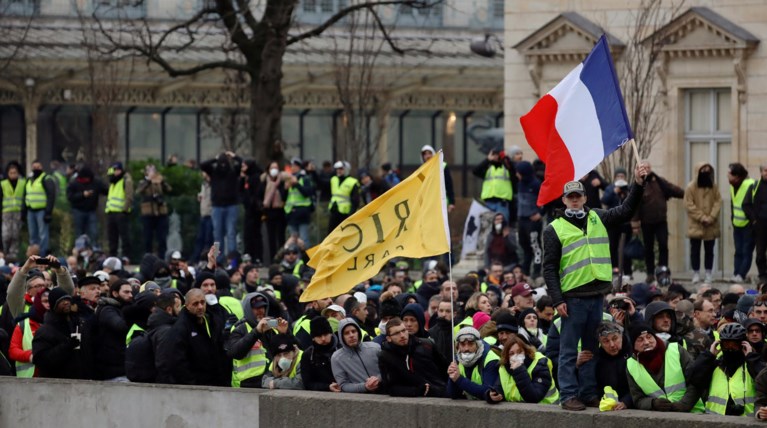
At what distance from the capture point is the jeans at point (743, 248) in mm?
26406

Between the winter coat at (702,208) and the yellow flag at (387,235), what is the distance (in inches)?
391

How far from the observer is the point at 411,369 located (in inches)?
637

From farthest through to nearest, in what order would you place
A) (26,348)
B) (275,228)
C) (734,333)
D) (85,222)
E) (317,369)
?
1. (85,222)
2. (275,228)
3. (26,348)
4. (317,369)
5. (734,333)

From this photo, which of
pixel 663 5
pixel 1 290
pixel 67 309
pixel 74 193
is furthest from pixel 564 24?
pixel 67 309

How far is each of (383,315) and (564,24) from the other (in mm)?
14791

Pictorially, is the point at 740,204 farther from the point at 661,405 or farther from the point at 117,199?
the point at 661,405

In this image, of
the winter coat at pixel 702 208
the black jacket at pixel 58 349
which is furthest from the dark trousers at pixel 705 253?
the black jacket at pixel 58 349

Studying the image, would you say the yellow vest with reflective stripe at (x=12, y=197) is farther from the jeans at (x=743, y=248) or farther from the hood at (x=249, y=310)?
the hood at (x=249, y=310)

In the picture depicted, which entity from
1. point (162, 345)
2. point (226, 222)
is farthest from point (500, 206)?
point (162, 345)

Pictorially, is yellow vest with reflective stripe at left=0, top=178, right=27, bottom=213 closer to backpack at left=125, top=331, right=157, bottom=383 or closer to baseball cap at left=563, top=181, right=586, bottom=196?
backpack at left=125, top=331, right=157, bottom=383

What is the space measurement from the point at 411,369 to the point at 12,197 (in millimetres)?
17710

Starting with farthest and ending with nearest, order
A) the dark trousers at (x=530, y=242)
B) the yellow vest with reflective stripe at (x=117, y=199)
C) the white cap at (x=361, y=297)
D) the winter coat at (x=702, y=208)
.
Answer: the yellow vest with reflective stripe at (x=117, y=199)
the dark trousers at (x=530, y=242)
the winter coat at (x=702, y=208)
the white cap at (x=361, y=297)

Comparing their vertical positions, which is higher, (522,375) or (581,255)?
(581,255)

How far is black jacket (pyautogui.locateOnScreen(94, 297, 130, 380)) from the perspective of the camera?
18156 mm
